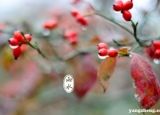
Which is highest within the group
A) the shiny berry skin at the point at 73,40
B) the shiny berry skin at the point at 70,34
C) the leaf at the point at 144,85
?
the leaf at the point at 144,85

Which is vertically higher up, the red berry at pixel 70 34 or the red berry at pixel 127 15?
the red berry at pixel 127 15

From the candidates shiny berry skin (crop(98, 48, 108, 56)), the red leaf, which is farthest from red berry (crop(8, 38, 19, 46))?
the red leaf

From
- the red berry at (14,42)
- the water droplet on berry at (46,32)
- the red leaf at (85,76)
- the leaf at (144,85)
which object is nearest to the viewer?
the leaf at (144,85)

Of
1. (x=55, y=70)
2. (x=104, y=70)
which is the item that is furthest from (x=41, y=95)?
Answer: (x=104, y=70)

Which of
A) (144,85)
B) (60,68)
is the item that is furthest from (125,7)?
(60,68)

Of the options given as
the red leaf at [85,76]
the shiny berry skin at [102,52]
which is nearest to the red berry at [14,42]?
the shiny berry skin at [102,52]

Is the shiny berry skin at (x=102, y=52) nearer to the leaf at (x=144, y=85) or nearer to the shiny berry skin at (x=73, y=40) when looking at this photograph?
the leaf at (x=144, y=85)
